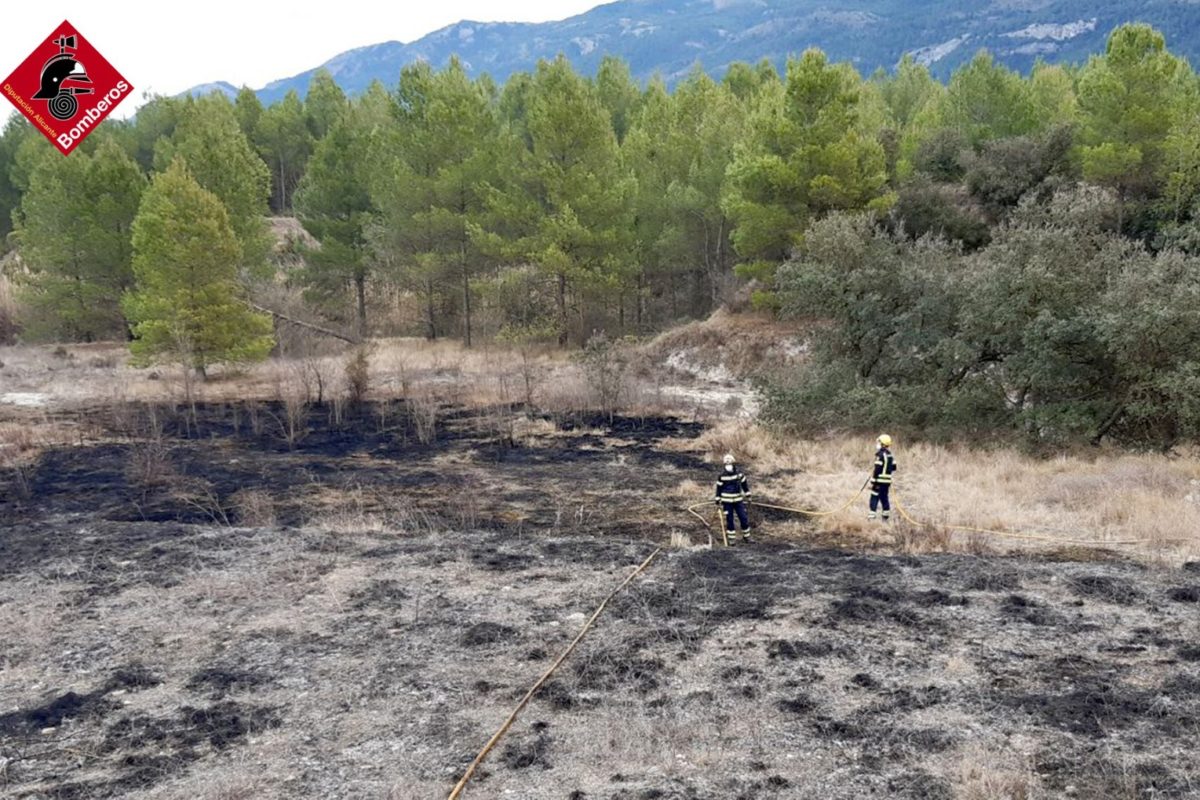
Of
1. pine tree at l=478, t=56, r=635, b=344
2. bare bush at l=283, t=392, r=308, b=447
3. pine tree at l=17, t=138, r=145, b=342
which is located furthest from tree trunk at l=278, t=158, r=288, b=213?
bare bush at l=283, t=392, r=308, b=447

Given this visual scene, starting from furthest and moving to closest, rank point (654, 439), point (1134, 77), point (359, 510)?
point (1134, 77) → point (654, 439) → point (359, 510)

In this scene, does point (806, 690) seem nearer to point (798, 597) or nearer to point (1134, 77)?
point (798, 597)

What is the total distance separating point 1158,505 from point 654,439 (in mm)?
10005

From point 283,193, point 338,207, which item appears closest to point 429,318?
point 338,207

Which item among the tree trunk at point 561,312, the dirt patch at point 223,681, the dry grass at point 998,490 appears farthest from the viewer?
the tree trunk at point 561,312

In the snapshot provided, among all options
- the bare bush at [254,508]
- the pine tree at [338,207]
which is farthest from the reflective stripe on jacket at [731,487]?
the pine tree at [338,207]

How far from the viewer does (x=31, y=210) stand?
103 ft

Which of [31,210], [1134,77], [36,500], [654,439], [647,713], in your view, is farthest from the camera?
[31,210]

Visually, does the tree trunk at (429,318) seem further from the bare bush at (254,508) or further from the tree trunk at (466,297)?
the bare bush at (254,508)

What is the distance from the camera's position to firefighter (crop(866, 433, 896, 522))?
12.3 m

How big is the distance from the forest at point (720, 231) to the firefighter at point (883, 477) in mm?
4895

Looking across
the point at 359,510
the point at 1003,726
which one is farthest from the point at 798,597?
A: the point at 359,510

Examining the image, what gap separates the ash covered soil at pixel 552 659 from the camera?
6.35 m

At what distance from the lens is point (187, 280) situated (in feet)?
84.7
